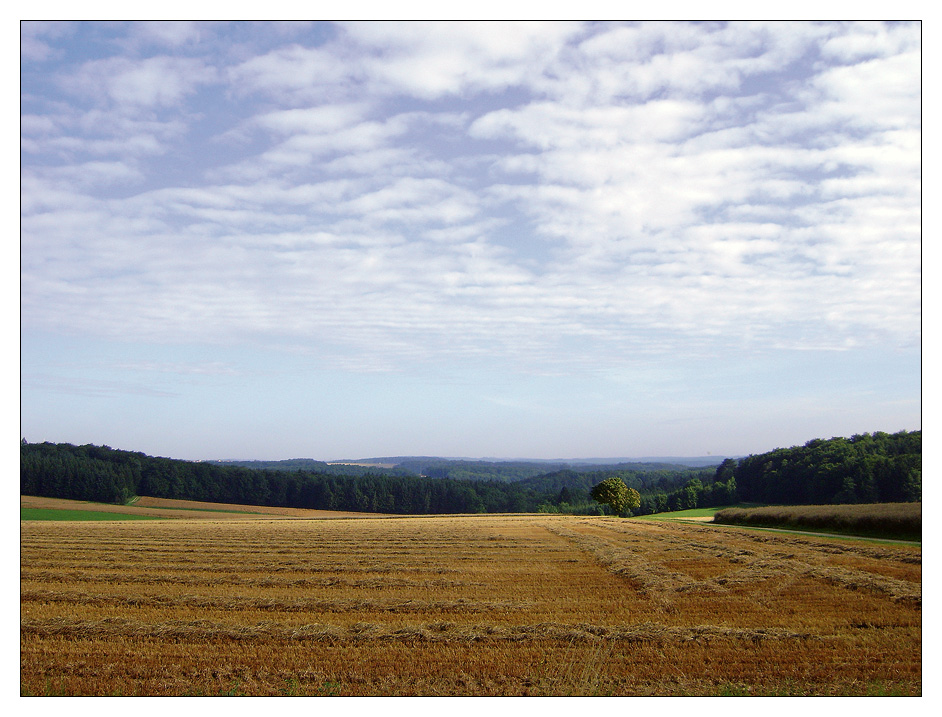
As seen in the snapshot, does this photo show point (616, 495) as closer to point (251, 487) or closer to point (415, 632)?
point (251, 487)

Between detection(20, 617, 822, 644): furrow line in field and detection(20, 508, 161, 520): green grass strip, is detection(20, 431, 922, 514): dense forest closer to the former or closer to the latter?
detection(20, 508, 161, 520): green grass strip

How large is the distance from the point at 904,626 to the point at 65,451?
2148 inches

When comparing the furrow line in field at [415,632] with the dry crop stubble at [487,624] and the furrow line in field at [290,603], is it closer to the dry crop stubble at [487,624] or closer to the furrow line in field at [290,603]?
the dry crop stubble at [487,624]

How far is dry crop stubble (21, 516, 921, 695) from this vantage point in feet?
29.2

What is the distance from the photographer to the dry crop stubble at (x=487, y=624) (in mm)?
8898

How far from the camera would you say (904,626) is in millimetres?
10742

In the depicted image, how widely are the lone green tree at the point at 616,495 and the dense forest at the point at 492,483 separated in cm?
131

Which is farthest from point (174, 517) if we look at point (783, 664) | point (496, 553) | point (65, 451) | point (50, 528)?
point (783, 664)

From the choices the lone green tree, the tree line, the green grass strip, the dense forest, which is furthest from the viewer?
the lone green tree

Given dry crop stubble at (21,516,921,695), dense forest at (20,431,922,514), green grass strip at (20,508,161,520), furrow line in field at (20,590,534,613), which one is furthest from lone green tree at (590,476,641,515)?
furrow line in field at (20,590,534,613)

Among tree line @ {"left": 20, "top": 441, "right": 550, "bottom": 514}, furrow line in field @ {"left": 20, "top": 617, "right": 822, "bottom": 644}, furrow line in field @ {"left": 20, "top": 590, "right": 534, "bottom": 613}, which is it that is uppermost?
furrow line in field @ {"left": 20, "top": 617, "right": 822, "bottom": 644}

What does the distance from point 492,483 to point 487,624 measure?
3915 inches

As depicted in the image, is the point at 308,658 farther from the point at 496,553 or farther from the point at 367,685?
the point at 496,553

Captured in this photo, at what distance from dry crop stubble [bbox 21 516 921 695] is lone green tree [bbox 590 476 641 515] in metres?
44.8
